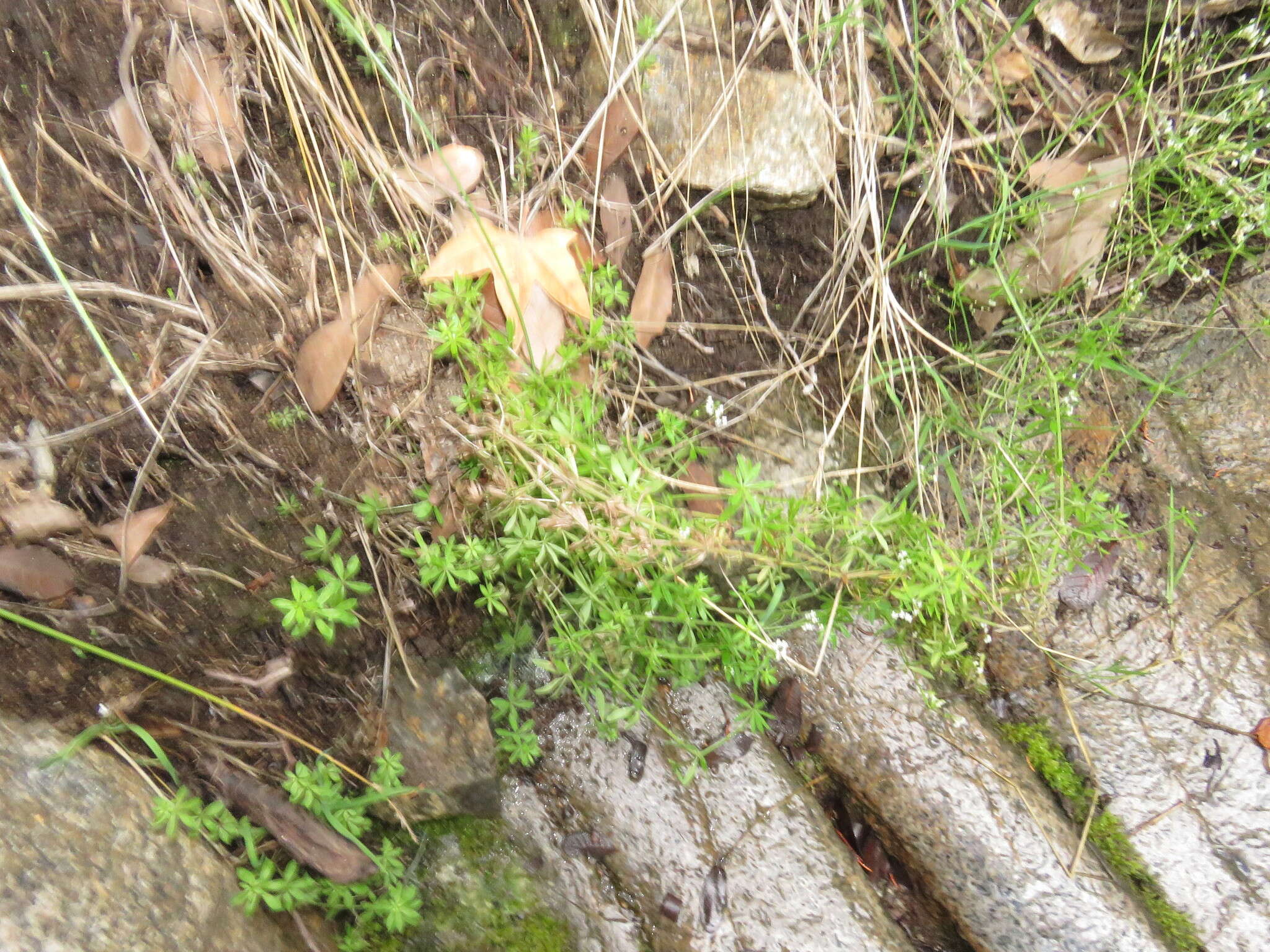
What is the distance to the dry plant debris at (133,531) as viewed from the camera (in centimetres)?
181

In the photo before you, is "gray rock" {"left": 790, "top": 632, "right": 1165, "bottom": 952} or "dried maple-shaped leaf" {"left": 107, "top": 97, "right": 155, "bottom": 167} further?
→ "gray rock" {"left": 790, "top": 632, "right": 1165, "bottom": 952}

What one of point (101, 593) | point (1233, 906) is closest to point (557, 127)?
point (101, 593)

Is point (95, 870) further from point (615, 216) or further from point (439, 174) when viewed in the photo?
point (615, 216)

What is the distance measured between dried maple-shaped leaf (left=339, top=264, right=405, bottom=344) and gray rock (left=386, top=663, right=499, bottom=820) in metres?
1.07

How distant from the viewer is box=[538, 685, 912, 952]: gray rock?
2.42 m

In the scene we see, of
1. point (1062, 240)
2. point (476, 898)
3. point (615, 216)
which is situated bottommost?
point (476, 898)

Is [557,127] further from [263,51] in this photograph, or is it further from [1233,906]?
Answer: [1233,906]

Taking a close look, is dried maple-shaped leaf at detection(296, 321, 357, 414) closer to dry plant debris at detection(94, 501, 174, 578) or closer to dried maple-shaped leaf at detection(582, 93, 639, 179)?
dry plant debris at detection(94, 501, 174, 578)

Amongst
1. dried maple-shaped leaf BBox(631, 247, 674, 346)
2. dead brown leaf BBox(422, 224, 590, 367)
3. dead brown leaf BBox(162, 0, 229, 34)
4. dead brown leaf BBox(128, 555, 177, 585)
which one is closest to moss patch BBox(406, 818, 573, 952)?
→ dead brown leaf BBox(128, 555, 177, 585)

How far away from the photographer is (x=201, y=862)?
198 cm

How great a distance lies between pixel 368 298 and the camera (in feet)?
6.66

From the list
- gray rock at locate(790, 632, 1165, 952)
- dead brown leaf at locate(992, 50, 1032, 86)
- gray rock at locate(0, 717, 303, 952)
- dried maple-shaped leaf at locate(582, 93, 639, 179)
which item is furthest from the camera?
dead brown leaf at locate(992, 50, 1032, 86)

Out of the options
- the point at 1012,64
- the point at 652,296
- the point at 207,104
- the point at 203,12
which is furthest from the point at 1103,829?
the point at 203,12

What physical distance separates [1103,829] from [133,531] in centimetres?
322
